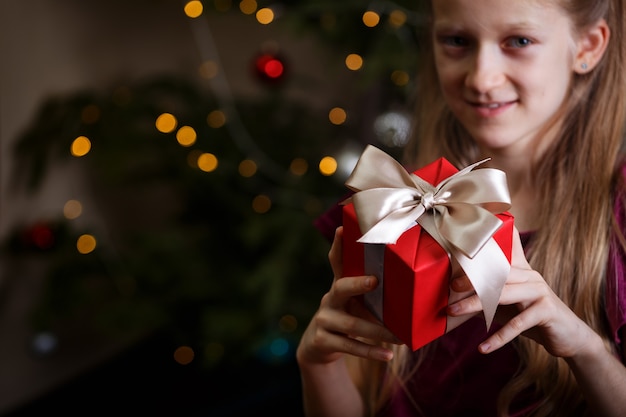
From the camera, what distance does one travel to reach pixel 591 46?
3.12ft

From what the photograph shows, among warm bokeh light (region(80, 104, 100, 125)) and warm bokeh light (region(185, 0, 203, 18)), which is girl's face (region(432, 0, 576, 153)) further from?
warm bokeh light (region(80, 104, 100, 125))

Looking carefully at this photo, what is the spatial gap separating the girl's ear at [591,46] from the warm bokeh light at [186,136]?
3.89 ft

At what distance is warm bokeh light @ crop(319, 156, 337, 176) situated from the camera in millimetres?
1773

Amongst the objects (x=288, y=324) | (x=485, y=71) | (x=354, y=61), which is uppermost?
(x=354, y=61)

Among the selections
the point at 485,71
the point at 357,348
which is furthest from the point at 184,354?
the point at 485,71

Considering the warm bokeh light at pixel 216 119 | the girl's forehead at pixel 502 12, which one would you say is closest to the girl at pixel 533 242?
the girl's forehead at pixel 502 12

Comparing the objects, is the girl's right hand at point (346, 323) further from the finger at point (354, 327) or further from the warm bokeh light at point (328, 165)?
Answer: the warm bokeh light at point (328, 165)

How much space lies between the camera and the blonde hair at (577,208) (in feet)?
2.96

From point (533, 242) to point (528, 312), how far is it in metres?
0.24

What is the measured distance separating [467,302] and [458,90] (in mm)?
344

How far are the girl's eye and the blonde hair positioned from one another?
2.8 inches

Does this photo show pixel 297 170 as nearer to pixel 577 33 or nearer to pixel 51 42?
pixel 51 42

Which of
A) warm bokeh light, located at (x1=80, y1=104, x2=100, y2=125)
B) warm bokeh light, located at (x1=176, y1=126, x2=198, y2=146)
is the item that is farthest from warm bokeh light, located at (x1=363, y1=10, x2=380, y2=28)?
warm bokeh light, located at (x1=80, y1=104, x2=100, y2=125)

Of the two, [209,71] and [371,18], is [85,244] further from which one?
[371,18]
